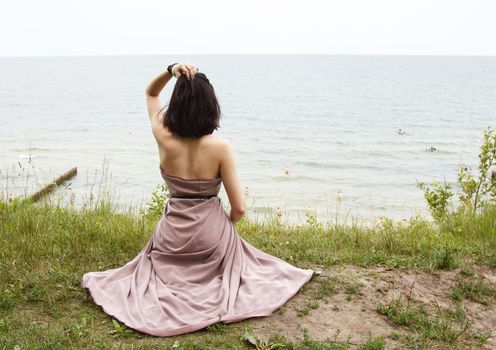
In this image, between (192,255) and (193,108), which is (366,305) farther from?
(193,108)

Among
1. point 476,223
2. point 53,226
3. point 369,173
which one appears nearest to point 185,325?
point 53,226

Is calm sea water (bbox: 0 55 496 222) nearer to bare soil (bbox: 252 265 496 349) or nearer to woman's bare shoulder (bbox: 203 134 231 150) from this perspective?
woman's bare shoulder (bbox: 203 134 231 150)

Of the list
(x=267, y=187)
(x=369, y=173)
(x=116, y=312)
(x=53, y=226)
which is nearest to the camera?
(x=116, y=312)

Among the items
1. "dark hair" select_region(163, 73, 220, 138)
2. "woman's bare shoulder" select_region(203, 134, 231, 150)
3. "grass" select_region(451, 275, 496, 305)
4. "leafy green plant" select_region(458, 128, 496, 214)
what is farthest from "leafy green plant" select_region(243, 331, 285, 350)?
"leafy green plant" select_region(458, 128, 496, 214)

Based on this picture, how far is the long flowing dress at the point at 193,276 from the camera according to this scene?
16.0 ft

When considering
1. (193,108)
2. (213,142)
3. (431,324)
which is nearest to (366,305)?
(431,324)

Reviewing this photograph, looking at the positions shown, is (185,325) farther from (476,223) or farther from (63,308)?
(476,223)

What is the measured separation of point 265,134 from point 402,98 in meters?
40.7

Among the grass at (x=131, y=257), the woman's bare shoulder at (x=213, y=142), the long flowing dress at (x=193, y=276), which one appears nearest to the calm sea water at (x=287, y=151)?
the woman's bare shoulder at (x=213, y=142)

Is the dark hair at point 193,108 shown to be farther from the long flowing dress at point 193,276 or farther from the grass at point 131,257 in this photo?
the grass at point 131,257

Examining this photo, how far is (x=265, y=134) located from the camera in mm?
37438

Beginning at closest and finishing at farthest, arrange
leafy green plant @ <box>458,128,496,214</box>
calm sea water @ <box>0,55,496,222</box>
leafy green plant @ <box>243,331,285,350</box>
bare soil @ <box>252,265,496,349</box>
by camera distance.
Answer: leafy green plant @ <box>243,331,285,350</box>
bare soil @ <box>252,265,496,349</box>
leafy green plant @ <box>458,128,496,214</box>
calm sea water @ <box>0,55,496,222</box>

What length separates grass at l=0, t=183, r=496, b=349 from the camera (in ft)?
14.8

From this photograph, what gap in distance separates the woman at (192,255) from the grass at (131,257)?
0.20 metres
